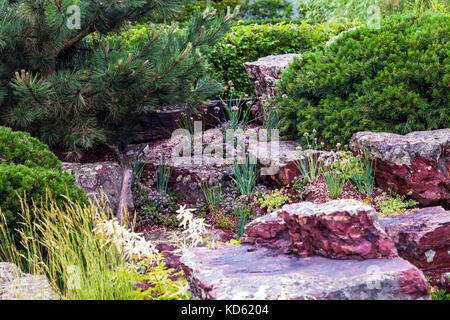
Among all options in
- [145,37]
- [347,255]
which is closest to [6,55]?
[145,37]

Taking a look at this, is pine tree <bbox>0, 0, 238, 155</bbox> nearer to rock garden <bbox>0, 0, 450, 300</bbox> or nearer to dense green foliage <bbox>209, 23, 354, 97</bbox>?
rock garden <bbox>0, 0, 450, 300</bbox>

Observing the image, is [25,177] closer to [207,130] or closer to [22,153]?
[22,153]

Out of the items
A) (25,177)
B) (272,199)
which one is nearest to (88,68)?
(25,177)

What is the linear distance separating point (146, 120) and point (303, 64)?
222 centimetres

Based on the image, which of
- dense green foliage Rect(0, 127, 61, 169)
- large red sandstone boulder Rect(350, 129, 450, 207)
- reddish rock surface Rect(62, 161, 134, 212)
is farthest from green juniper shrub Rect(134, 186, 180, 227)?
large red sandstone boulder Rect(350, 129, 450, 207)

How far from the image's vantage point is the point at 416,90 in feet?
17.9

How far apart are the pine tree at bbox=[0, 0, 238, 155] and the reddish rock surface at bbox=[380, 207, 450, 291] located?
8.74ft

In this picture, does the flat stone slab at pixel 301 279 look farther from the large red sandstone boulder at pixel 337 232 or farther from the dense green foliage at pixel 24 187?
the dense green foliage at pixel 24 187

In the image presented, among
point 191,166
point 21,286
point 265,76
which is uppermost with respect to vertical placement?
point 265,76

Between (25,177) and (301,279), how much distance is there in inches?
87.7

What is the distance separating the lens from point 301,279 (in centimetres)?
253

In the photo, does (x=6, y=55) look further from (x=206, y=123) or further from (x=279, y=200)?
(x=279, y=200)

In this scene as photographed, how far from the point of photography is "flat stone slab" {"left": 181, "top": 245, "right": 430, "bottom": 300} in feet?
7.95
